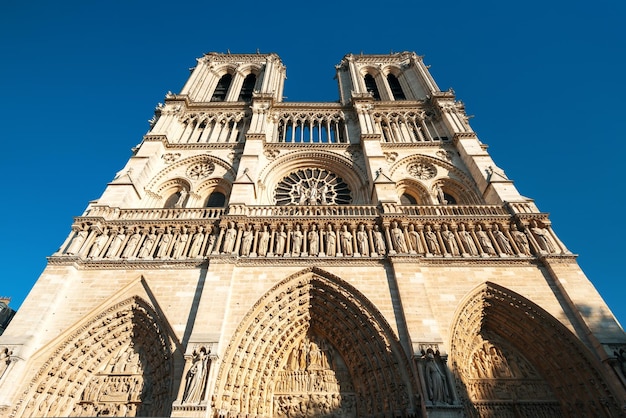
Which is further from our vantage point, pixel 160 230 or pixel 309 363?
pixel 160 230

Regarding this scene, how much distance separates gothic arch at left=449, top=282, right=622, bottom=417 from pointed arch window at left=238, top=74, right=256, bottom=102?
51.4ft

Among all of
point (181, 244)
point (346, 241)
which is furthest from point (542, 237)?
point (181, 244)

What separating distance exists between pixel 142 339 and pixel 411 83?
17.7 metres

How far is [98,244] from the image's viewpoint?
31.4ft

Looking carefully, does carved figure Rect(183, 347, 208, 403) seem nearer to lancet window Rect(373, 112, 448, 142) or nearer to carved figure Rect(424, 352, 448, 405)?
carved figure Rect(424, 352, 448, 405)

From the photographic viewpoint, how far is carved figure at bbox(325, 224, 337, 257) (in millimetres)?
9273

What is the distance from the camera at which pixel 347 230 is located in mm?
9875

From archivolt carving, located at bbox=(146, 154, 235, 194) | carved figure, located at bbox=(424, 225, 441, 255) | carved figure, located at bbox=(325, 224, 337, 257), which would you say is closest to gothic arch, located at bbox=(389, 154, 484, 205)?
carved figure, located at bbox=(424, 225, 441, 255)

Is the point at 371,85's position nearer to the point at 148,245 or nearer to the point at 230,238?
the point at 230,238

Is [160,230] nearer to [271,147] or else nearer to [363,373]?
[271,147]

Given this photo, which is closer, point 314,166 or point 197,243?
point 197,243

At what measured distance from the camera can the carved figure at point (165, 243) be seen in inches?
369

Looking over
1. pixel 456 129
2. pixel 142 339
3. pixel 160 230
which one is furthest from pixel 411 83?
pixel 142 339

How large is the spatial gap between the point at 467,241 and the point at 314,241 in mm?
4372
